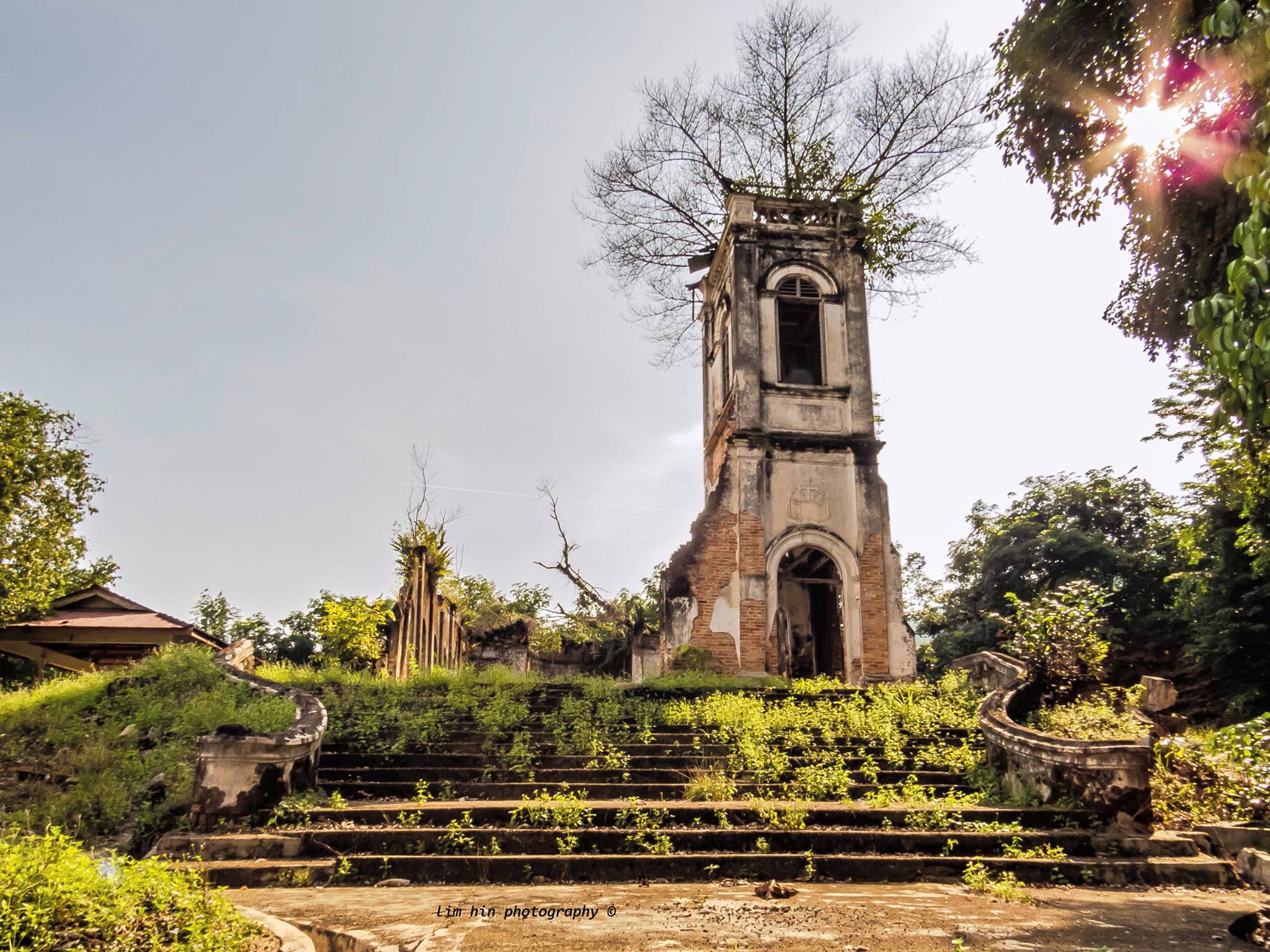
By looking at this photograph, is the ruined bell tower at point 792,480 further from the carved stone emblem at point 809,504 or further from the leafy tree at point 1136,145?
the leafy tree at point 1136,145

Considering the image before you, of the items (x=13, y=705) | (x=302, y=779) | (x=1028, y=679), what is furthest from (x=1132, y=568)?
(x=13, y=705)

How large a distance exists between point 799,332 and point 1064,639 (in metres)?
9.70

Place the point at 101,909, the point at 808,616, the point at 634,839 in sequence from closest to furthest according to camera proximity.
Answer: the point at 101,909 < the point at 634,839 < the point at 808,616

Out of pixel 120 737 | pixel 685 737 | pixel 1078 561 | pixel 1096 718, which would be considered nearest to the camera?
pixel 1096 718

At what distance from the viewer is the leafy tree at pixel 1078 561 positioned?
22703 millimetres

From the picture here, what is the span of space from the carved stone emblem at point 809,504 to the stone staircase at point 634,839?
306 inches

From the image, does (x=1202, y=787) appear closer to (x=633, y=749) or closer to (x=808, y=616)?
(x=633, y=749)

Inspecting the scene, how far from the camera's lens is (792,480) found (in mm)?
16188

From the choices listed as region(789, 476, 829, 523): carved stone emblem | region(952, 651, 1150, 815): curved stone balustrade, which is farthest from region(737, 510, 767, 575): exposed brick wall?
region(952, 651, 1150, 815): curved stone balustrade

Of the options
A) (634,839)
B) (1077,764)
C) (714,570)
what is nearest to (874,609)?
(714,570)

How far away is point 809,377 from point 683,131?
20.5ft

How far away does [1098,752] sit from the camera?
7758 millimetres

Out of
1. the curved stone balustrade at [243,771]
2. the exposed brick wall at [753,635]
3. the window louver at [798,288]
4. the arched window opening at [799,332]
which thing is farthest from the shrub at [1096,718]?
the window louver at [798,288]

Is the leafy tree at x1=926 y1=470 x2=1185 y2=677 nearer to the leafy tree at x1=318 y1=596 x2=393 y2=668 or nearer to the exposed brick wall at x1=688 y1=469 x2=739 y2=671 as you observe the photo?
the exposed brick wall at x1=688 y1=469 x2=739 y2=671
